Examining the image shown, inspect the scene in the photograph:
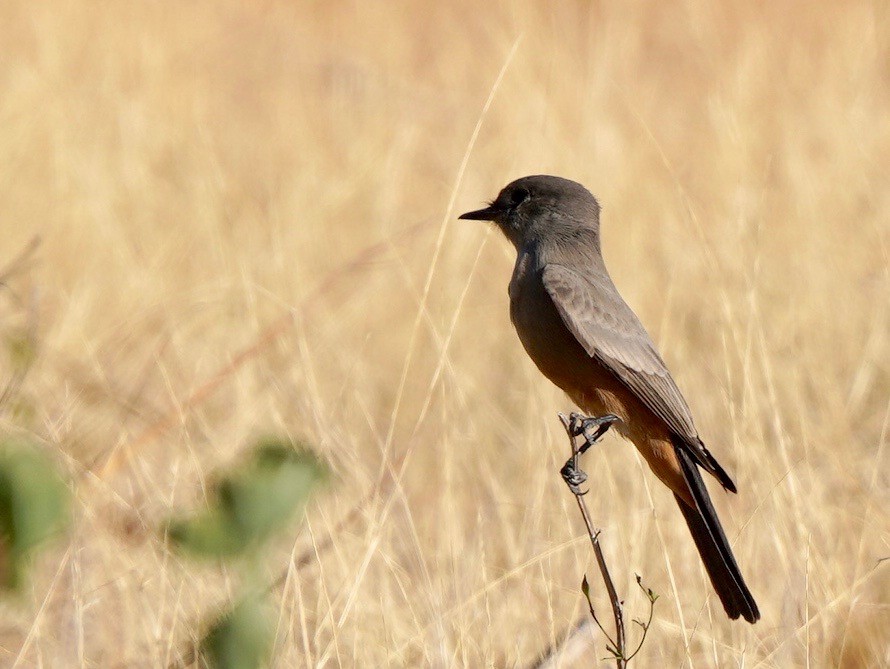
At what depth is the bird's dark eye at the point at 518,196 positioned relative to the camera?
4.30 metres

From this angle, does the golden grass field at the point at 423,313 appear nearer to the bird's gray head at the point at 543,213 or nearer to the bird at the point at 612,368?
the bird at the point at 612,368

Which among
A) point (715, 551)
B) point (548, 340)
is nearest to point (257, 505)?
point (715, 551)

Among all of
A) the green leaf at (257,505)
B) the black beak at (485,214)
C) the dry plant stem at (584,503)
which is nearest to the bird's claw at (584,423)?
the dry plant stem at (584,503)

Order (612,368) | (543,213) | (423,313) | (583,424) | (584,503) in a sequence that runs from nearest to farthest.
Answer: (584,503)
(583,424)
(612,368)
(423,313)
(543,213)

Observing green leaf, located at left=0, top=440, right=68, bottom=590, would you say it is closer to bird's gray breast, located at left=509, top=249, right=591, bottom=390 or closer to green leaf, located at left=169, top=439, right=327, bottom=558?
green leaf, located at left=169, top=439, right=327, bottom=558

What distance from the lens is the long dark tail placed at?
3.17 meters

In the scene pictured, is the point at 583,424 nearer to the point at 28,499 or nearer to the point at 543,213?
the point at 543,213

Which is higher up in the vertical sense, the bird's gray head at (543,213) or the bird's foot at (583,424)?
the bird's gray head at (543,213)

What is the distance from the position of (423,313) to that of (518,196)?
0.59 m

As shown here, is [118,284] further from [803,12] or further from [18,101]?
[803,12]

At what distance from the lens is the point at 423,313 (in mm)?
4031

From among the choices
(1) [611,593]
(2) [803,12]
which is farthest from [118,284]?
(2) [803,12]

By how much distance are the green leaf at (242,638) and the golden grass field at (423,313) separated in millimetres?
391

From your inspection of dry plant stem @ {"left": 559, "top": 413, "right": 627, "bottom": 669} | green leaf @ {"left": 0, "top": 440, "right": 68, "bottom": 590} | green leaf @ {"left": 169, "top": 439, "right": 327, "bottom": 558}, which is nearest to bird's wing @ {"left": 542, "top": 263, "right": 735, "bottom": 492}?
dry plant stem @ {"left": 559, "top": 413, "right": 627, "bottom": 669}
